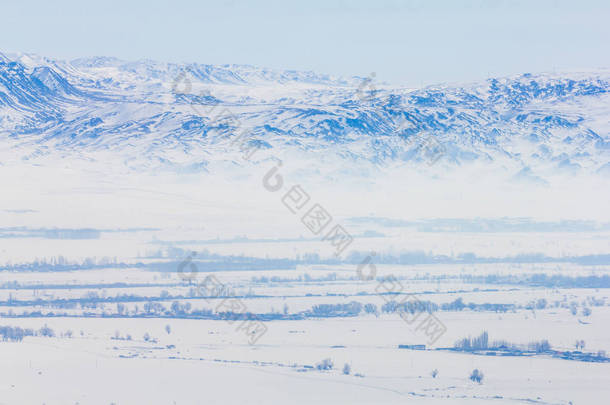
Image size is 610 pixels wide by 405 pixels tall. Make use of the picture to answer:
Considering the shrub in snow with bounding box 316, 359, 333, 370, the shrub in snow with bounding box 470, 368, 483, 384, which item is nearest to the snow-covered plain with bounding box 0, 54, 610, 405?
the shrub in snow with bounding box 470, 368, 483, 384

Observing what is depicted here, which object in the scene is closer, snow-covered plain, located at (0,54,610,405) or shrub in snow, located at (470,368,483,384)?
snow-covered plain, located at (0,54,610,405)

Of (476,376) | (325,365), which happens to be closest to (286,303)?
(325,365)

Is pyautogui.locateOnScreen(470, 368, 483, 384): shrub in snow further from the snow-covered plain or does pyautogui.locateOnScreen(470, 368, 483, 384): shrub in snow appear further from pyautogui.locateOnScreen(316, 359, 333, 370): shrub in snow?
pyautogui.locateOnScreen(316, 359, 333, 370): shrub in snow

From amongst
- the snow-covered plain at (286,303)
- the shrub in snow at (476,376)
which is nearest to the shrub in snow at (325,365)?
the snow-covered plain at (286,303)

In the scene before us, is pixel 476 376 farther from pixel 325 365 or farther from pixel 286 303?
pixel 286 303

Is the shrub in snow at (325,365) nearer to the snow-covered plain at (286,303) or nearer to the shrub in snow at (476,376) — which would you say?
the snow-covered plain at (286,303)

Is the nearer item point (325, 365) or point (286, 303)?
point (325, 365)

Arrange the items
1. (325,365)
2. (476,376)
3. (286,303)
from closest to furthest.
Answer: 1. (476,376)
2. (325,365)
3. (286,303)

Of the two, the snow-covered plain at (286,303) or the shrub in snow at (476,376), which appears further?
the shrub in snow at (476,376)

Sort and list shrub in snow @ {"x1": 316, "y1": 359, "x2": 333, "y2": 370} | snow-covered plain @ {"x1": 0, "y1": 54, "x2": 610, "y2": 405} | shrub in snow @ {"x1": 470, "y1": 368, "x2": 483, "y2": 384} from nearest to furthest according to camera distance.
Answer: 1. snow-covered plain @ {"x1": 0, "y1": 54, "x2": 610, "y2": 405}
2. shrub in snow @ {"x1": 470, "y1": 368, "x2": 483, "y2": 384}
3. shrub in snow @ {"x1": 316, "y1": 359, "x2": 333, "y2": 370}

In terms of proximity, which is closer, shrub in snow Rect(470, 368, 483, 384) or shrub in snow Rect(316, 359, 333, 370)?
shrub in snow Rect(470, 368, 483, 384)

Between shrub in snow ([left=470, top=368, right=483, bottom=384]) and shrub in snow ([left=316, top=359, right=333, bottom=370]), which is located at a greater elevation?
shrub in snow ([left=316, top=359, right=333, bottom=370])

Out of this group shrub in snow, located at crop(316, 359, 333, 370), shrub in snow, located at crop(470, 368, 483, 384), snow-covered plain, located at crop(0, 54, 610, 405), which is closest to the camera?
snow-covered plain, located at crop(0, 54, 610, 405)
